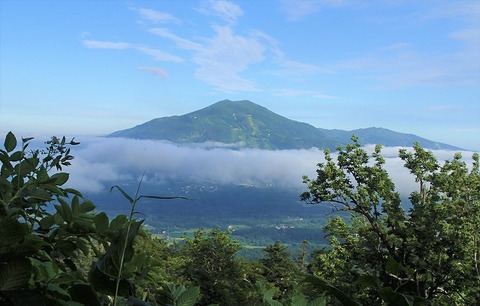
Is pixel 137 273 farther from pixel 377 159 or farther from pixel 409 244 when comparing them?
pixel 377 159

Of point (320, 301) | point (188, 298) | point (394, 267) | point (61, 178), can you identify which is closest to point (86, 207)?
point (61, 178)

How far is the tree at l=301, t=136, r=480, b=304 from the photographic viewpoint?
1931 centimetres

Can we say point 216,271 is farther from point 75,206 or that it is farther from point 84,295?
point 84,295

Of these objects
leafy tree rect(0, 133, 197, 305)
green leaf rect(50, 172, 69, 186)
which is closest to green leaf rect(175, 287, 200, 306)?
leafy tree rect(0, 133, 197, 305)

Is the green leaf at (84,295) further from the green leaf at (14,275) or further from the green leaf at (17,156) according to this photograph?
the green leaf at (17,156)

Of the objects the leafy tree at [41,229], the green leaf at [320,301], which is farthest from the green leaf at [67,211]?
the green leaf at [320,301]

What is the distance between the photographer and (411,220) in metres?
21.4

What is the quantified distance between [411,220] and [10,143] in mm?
22014

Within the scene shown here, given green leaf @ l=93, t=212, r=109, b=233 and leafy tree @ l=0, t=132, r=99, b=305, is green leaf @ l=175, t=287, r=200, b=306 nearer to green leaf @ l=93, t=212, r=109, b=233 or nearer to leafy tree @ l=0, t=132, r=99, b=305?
leafy tree @ l=0, t=132, r=99, b=305

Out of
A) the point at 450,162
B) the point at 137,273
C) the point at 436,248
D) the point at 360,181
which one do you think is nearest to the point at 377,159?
the point at 360,181

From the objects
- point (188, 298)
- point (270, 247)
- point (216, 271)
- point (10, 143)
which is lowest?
point (270, 247)

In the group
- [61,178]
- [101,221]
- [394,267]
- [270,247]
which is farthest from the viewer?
[270,247]

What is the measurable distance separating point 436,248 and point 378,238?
2734mm

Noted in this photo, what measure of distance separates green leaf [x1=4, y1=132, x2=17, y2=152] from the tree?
18.2 m
